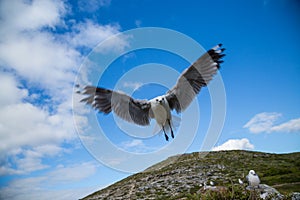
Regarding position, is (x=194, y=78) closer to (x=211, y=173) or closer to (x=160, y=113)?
(x=160, y=113)

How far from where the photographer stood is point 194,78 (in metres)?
11.9

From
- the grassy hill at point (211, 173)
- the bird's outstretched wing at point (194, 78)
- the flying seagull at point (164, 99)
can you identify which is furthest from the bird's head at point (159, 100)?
the grassy hill at point (211, 173)

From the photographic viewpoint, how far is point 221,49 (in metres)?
11.4

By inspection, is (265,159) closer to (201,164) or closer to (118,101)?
(201,164)

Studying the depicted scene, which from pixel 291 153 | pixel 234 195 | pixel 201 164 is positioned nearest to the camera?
pixel 234 195

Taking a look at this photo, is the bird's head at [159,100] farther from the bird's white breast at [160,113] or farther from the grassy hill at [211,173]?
the grassy hill at [211,173]

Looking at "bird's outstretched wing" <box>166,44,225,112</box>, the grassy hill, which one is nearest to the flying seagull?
"bird's outstretched wing" <box>166,44,225,112</box>

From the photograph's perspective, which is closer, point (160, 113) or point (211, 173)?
point (160, 113)

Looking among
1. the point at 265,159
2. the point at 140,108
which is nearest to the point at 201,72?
the point at 140,108

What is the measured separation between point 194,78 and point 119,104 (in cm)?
324

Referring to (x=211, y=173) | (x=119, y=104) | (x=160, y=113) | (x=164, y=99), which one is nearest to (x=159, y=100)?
(x=164, y=99)

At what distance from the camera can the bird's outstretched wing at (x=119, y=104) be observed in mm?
11398

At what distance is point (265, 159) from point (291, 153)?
470 inches

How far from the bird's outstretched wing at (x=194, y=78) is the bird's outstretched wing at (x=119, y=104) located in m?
1.26
